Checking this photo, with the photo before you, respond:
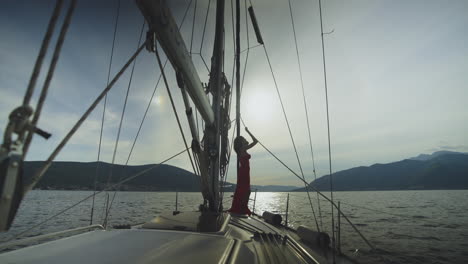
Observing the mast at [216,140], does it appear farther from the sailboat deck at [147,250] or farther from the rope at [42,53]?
the rope at [42,53]

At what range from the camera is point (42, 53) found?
42.8 inches

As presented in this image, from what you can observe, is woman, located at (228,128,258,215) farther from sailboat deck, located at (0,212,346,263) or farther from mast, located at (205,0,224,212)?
sailboat deck, located at (0,212,346,263)

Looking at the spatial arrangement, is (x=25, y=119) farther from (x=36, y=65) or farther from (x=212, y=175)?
(x=212, y=175)

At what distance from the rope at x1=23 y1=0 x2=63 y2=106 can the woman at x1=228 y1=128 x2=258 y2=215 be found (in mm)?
6665

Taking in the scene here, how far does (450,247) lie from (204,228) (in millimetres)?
17366

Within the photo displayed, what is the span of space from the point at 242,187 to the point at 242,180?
276mm

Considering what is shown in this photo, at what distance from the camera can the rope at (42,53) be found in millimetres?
997

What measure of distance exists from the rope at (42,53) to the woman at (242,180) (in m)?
6.67

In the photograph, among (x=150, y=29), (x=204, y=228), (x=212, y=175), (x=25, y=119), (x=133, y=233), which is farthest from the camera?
(x=212, y=175)

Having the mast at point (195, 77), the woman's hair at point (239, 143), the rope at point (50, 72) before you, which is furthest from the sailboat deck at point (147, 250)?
the woman's hair at point (239, 143)

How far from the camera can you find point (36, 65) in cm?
104

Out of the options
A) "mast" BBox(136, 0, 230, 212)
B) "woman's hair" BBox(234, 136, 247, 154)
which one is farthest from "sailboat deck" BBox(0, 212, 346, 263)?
"woman's hair" BBox(234, 136, 247, 154)

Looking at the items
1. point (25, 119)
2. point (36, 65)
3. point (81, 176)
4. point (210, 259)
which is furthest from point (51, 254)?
point (81, 176)

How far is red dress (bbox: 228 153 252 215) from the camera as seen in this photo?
24.3 ft
